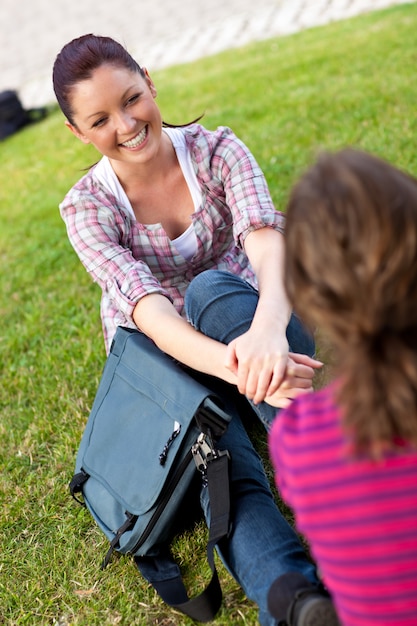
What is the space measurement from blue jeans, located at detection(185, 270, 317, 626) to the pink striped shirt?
467 millimetres

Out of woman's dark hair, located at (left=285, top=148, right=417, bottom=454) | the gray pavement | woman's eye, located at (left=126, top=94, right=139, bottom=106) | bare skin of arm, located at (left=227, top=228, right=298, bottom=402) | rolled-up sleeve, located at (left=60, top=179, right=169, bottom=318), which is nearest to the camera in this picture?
woman's dark hair, located at (left=285, top=148, right=417, bottom=454)

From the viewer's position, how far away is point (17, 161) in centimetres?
693

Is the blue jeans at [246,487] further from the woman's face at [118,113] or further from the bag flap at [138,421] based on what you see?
the woman's face at [118,113]

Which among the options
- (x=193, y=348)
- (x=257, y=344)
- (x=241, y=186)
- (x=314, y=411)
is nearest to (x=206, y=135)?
(x=241, y=186)

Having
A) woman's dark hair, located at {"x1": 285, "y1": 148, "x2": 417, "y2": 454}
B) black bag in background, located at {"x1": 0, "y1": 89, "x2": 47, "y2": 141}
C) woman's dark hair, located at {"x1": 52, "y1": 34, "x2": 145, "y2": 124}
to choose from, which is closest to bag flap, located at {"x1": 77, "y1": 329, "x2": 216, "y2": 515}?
woman's dark hair, located at {"x1": 52, "y1": 34, "x2": 145, "y2": 124}

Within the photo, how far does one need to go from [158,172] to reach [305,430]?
1.60 m

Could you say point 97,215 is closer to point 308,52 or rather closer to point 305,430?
point 305,430

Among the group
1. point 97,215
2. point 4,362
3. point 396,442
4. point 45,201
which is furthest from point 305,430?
point 45,201

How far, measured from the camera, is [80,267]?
443 centimetres

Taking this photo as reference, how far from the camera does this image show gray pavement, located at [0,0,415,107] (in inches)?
347

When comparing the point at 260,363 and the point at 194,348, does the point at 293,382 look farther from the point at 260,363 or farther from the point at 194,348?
the point at 194,348

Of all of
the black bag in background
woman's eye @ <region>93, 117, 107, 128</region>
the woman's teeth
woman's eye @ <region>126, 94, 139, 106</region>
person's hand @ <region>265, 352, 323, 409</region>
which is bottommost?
person's hand @ <region>265, 352, 323, 409</region>

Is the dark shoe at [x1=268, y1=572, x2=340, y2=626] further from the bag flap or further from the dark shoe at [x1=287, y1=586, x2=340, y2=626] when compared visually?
the bag flap

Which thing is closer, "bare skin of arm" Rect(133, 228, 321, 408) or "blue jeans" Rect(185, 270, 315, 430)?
"bare skin of arm" Rect(133, 228, 321, 408)
